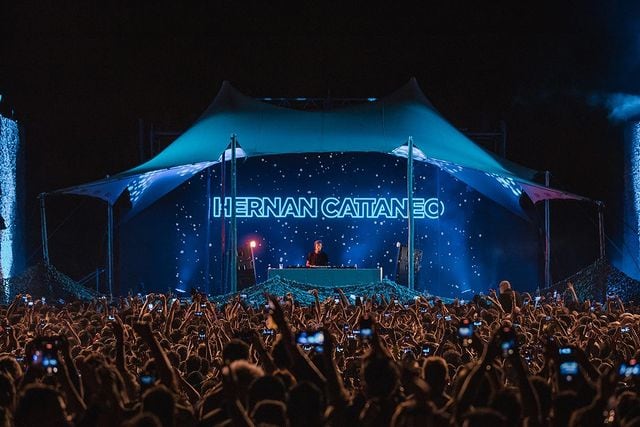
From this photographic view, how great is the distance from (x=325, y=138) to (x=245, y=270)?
160 inches

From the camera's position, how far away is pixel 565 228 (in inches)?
858

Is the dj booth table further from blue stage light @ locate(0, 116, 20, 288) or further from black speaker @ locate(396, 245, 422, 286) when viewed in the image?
blue stage light @ locate(0, 116, 20, 288)

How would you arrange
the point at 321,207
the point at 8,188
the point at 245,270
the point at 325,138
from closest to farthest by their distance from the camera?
the point at 325,138
the point at 245,270
the point at 8,188
the point at 321,207

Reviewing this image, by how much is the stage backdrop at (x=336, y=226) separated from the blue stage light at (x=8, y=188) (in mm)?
2591

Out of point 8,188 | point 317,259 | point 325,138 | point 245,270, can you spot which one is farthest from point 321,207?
point 8,188

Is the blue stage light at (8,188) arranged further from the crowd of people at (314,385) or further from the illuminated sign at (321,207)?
the crowd of people at (314,385)

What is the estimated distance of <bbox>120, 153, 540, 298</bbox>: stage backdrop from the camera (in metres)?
22.3

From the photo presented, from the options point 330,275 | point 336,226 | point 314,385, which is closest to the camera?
point 314,385

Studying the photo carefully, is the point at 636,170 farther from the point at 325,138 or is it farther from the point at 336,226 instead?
the point at 325,138

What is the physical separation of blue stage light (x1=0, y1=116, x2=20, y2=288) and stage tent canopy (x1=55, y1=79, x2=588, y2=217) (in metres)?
3.16

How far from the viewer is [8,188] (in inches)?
811

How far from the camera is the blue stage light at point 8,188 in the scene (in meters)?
20.2

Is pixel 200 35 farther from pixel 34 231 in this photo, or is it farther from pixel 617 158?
pixel 617 158

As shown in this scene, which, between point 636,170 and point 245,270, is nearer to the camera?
point 245,270
